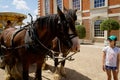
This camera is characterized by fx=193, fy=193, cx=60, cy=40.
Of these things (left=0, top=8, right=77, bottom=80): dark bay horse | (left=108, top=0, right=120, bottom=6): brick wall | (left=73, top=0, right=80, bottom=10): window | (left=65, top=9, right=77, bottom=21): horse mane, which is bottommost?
(left=0, top=8, right=77, bottom=80): dark bay horse

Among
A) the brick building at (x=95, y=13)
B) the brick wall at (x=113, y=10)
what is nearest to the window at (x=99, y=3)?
the brick building at (x=95, y=13)

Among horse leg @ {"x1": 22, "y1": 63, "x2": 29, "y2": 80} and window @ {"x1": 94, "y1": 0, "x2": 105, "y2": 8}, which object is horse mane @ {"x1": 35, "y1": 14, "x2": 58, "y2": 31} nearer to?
horse leg @ {"x1": 22, "y1": 63, "x2": 29, "y2": 80}

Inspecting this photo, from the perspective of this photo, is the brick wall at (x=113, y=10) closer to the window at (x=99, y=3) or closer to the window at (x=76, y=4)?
the window at (x=99, y=3)

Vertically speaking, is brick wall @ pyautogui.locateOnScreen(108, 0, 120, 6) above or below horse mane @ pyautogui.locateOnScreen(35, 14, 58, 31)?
above

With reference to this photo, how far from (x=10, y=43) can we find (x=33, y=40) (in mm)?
1172

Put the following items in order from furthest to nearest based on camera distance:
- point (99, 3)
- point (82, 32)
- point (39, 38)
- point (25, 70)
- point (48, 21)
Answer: point (99, 3) → point (82, 32) → point (25, 70) → point (39, 38) → point (48, 21)

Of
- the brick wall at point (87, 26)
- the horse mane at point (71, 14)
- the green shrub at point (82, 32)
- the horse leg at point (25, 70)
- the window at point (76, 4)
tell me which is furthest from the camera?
the window at point (76, 4)

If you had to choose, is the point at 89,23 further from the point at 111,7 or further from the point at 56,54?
the point at 56,54

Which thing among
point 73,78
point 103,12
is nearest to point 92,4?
point 103,12

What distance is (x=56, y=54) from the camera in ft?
15.6

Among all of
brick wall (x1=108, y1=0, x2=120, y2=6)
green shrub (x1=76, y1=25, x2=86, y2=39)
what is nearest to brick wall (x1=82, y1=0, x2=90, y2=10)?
green shrub (x1=76, y1=25, x2=86, y2=39)

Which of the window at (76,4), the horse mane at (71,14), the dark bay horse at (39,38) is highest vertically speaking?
the window at (76,4)

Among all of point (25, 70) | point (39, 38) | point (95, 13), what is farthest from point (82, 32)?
point (39, 38)

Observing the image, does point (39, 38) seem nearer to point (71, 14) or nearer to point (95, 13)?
Result: point (71, 14)
